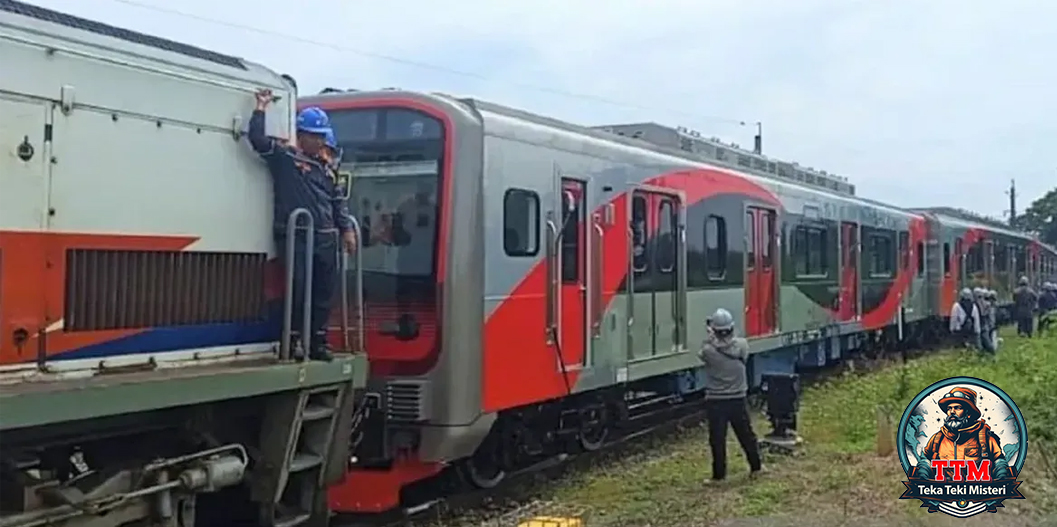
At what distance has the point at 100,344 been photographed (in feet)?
17.5

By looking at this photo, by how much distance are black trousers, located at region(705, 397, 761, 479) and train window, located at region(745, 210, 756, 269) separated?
4.40 meters

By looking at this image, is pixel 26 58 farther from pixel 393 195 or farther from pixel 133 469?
pixel 393 195

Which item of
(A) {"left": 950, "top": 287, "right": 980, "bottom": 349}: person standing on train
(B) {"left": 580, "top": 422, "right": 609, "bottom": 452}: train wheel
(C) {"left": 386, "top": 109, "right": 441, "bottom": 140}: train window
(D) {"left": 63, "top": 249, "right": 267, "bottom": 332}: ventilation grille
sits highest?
(C) {"left": 386, "top": 109, "right": 441, "bottom": 140}: train window

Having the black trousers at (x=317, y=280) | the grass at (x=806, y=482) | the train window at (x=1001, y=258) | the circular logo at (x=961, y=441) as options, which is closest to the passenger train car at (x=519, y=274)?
the black trousers at (x=317, y=280)

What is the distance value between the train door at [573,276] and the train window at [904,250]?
46.8 feet

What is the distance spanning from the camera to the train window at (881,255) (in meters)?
20.4

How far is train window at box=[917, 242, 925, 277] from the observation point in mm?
23906

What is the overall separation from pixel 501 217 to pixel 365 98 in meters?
1.36

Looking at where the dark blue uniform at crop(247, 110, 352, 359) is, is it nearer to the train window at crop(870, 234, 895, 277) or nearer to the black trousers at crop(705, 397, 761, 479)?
the black trousers at crop(705, 397, 761, 479)

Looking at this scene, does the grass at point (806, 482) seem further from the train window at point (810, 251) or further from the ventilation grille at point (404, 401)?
the train window at point (810, 251)

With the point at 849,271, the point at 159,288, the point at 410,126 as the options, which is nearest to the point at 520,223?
the point at 410,126

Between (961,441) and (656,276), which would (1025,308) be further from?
(961,441)

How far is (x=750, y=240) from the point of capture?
46.1 feet

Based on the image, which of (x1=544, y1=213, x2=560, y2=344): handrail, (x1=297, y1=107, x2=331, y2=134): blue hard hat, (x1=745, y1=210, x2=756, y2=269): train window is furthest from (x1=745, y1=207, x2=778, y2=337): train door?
(x1=297, y1=107, x2=331, y2=134): blue hard hat
